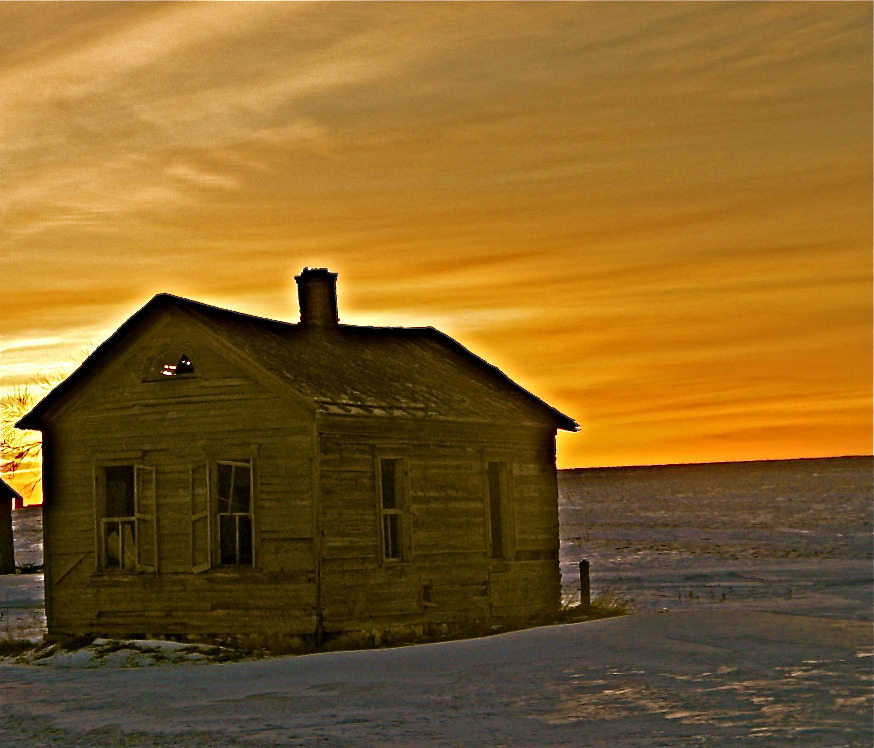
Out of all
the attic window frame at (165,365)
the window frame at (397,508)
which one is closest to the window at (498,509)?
the window frame at (397,508)

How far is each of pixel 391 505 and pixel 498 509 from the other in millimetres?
3252

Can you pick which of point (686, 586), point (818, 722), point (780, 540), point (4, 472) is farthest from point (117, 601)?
point (780, 540)

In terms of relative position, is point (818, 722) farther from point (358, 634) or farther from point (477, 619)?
point (477, 619)

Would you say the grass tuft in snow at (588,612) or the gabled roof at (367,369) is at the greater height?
the gabled roof at (367,369)

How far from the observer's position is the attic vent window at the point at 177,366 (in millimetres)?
23527

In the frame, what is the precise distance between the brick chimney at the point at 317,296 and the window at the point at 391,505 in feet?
13.9

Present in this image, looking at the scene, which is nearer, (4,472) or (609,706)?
(609,706)

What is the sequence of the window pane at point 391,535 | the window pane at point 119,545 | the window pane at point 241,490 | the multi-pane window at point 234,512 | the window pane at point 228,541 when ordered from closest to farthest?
the multi-pane window at point 234,512 < the window pane at point 228,541 < the window pane at point 241,490 < the window pane at point 391,535 < the window pane at point 119,545

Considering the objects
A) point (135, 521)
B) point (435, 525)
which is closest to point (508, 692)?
point (435, 525)

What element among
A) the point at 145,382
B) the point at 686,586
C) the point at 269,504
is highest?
the point at 145,382

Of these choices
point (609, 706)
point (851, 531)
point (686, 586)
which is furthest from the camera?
point (851, 531)

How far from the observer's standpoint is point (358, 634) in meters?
21.6

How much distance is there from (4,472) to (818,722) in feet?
155

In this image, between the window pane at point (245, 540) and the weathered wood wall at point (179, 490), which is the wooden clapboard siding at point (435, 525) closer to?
the weathered wood wall at point (179, 490)
